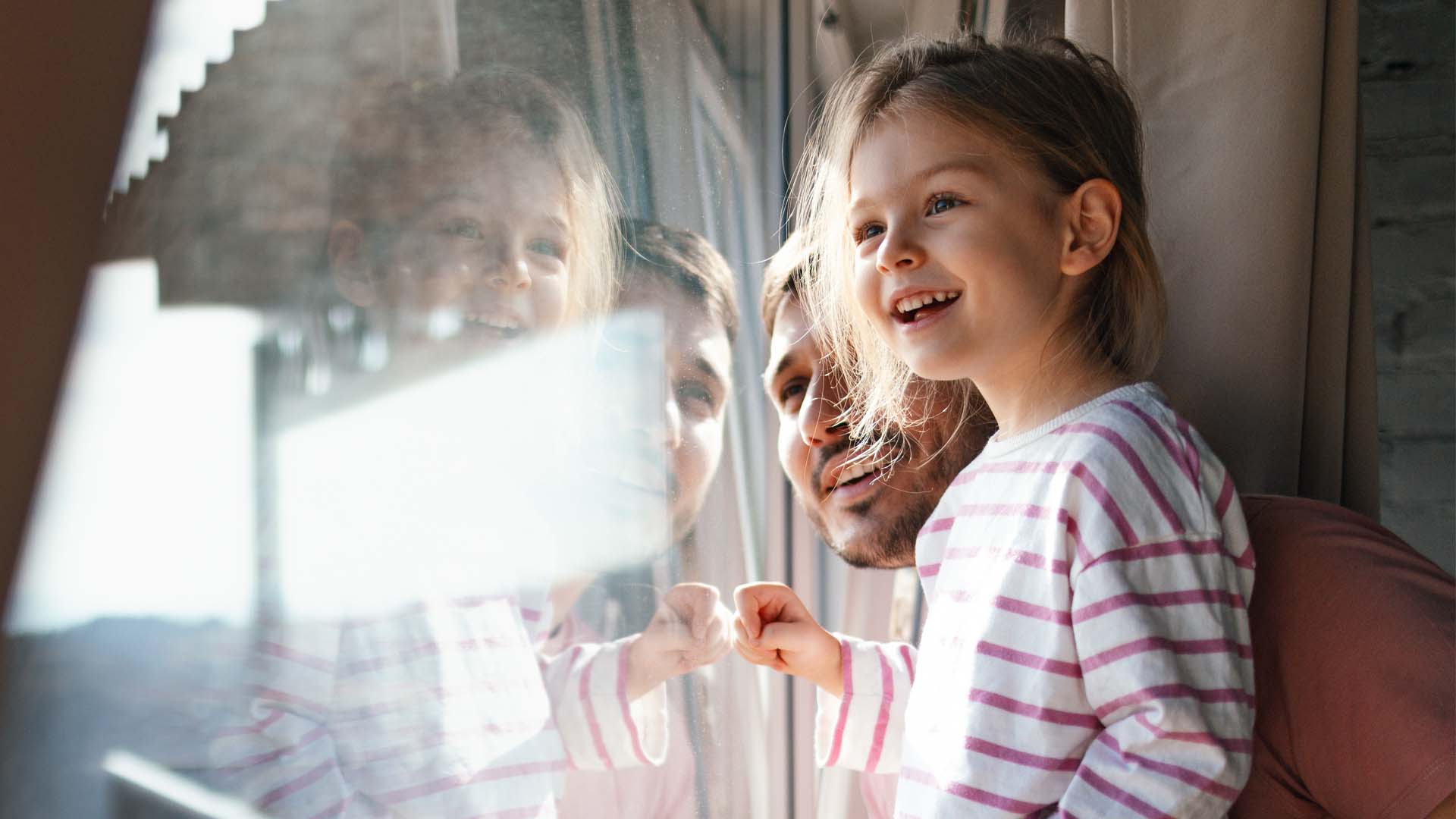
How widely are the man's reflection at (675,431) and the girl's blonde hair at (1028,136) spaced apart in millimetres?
86

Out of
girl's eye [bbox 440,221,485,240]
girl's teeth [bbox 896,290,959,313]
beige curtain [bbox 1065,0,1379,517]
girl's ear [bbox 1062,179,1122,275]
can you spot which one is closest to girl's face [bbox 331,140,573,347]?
girl's eye [bbox 440,221,485,240]

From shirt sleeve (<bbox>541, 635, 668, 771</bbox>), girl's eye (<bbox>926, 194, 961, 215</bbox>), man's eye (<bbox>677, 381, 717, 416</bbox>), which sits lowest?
shirt sleeve (<bbox>541, 635, 668, 771</bbox>)

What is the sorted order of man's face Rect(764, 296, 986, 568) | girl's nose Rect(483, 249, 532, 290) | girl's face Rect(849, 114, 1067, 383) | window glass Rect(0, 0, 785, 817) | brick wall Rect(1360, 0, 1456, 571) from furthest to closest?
brick wall Rect(1360, 0, 1456, 571), man's face Rect(764, 296, 986, 568), girl's face Rect(849, 114, 1067, 383), girl's nose Rect(483, 249, 532, 290), window glass Rect(0, 0, 785, 817)

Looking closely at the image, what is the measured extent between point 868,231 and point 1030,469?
0.18m

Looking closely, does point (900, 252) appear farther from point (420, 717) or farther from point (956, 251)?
point (420, 717)

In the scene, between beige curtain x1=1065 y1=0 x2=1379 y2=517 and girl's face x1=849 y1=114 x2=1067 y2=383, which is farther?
beige curtain x1=1065 y1=0 x2=1379 y2=517

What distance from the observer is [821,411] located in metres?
0.80

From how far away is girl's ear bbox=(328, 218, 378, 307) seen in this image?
53 centimetres

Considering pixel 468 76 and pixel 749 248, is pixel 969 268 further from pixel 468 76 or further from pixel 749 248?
pixel 468 76

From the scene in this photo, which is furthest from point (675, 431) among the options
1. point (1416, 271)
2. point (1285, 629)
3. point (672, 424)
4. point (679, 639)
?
point (1416, 271)

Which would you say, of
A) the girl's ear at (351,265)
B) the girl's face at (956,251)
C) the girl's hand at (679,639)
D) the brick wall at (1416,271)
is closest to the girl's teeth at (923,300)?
the girl's face at (956,251)

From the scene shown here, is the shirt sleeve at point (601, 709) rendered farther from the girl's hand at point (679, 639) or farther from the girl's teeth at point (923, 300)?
the girl's teeth at point (923, 300)

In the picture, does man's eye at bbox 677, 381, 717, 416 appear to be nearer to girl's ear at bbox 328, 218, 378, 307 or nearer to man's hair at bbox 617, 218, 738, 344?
man's hair at bbox 617, 218, 738, 344

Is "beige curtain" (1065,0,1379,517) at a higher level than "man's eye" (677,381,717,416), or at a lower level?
higher
